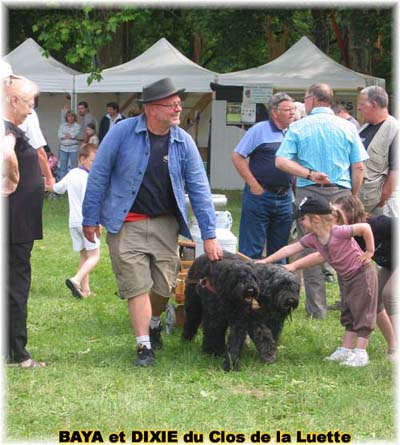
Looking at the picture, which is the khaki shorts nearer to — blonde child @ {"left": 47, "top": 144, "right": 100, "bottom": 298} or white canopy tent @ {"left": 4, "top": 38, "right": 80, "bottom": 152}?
blonde child @ {"left": 47, "top": 144, "right": 100, "bottom": 298}

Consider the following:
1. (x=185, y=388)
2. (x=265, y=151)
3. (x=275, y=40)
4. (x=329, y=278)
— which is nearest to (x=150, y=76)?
(x=275, y=40)

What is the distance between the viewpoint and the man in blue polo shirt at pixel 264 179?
318 inches

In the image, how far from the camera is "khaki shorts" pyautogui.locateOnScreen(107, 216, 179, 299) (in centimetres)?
636

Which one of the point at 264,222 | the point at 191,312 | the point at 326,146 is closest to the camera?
the point at 191,312

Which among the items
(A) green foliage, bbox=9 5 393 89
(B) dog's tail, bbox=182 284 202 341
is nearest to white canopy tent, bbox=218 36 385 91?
(A) green foliage, bbox=9 5 393 89

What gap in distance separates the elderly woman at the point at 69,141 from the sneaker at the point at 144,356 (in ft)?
53.8

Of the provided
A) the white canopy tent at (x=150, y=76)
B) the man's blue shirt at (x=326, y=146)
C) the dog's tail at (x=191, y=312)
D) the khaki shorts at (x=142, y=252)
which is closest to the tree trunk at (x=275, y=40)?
the white canopy tent at (x=150, y=76)

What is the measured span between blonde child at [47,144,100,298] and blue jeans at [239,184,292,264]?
5.57ft

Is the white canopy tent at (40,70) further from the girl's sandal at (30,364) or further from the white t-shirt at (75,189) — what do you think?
the girl's sandal at (30,364)

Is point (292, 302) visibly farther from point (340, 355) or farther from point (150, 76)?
point (150, 76)

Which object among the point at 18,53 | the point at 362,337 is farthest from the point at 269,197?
the point at 18,53

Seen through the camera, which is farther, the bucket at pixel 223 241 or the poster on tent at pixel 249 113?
the poster on tent at pixel 249 113

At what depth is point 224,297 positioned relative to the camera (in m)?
6.17

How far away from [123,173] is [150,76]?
14.5 meters
